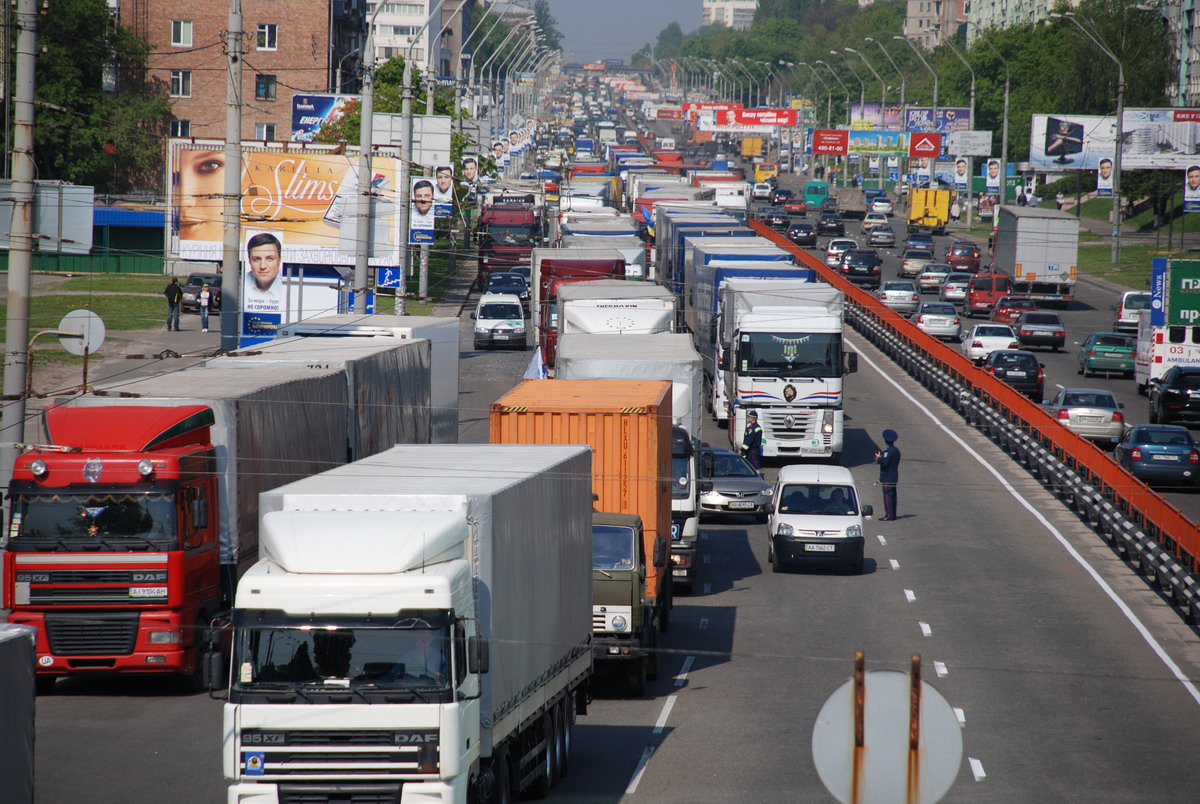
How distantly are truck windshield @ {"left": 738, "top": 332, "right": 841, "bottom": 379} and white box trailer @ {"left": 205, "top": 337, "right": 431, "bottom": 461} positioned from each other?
9926mm

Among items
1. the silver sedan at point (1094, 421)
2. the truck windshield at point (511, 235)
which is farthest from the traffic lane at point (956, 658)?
the truck windshield at point (511, 235)

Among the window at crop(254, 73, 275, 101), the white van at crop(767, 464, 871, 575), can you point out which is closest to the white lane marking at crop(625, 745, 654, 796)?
the white van at crop(767, 464, 871, 575)

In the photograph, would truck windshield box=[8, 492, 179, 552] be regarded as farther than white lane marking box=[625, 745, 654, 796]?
Yes

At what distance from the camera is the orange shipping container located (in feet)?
67.4

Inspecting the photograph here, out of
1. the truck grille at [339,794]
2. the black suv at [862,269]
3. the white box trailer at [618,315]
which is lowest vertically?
the truck grille at [339,794]

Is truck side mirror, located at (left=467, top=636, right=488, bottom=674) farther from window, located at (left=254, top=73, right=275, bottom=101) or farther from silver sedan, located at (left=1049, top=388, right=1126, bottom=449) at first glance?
window, located at (left=254, top=73, right=275, bottom=101)

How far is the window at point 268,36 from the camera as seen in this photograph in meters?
86.2

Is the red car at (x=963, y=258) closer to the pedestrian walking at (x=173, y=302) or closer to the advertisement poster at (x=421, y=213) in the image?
the advertisement poster at (x=421, y=213)

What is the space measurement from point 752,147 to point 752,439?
138 meters

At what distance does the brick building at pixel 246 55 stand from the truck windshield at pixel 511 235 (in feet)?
74.4

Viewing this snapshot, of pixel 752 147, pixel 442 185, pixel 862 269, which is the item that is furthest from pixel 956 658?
pixel 752 147

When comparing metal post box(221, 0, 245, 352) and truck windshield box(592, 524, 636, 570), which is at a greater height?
metal post box(221, 0, 245, 352)

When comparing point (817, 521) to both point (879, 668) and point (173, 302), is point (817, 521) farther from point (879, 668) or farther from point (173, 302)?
point (173, 302)

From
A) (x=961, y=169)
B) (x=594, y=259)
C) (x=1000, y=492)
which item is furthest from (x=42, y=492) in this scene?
(x=961, y=169)
